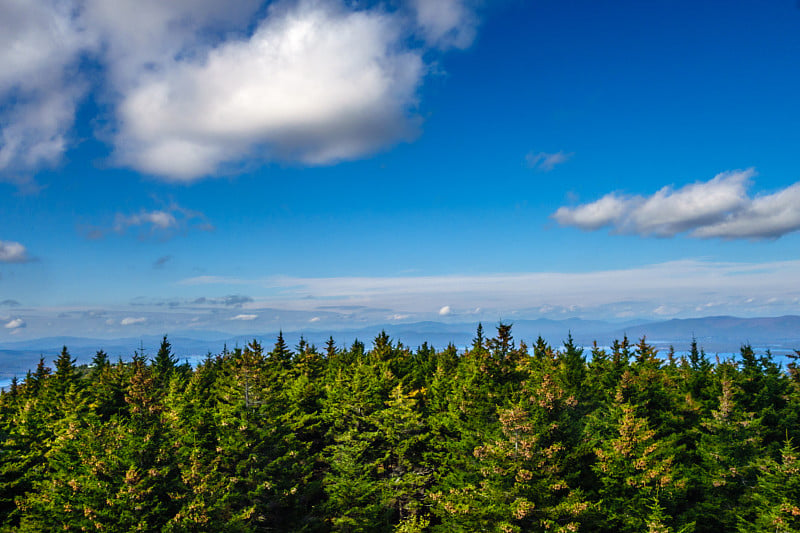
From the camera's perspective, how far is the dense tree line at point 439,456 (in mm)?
28250

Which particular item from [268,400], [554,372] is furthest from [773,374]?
[268,400]

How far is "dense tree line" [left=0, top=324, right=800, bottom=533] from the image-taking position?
28.2 meters

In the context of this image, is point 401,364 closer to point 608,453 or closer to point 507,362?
point 507,362

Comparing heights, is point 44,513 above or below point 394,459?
above

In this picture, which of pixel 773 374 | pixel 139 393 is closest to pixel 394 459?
pixel 139 393

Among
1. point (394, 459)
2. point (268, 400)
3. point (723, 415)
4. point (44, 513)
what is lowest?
point (394, 459)

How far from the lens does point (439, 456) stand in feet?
141

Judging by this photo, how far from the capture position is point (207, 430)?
3684 cm

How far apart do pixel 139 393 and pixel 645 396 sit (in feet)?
125

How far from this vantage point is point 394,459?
4553 cm

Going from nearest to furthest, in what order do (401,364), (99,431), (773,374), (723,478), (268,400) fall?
(99,431) < (723,478) < (268,400) < (773,374) < (401,364)

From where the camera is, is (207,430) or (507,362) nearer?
(507,362)

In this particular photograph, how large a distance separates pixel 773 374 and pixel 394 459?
36745 millimetres

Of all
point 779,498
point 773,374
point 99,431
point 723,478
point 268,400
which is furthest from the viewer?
point 773,374
